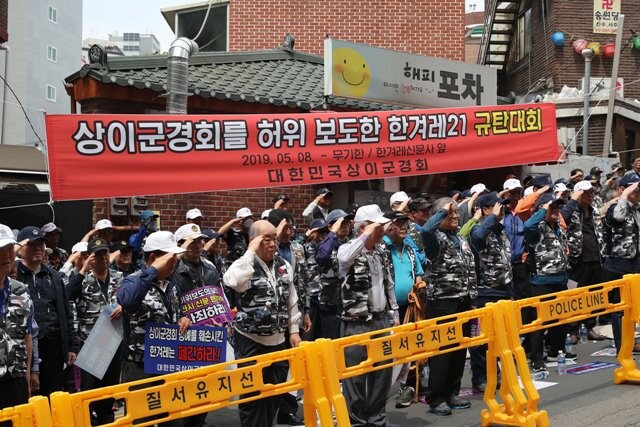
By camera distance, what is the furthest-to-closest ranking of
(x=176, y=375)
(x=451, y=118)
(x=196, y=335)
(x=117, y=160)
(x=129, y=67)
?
1. (x=129, y=67)
2. (x=451, y=118)
3. (x=117, y=160)
4. (x=196, y=335)
5. (x=176, y=375)

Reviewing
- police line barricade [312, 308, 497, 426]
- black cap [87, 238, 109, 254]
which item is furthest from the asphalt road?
black cap [87, 238, 109, 254]

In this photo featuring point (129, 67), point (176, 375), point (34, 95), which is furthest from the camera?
point (34, 95)

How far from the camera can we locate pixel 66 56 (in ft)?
151

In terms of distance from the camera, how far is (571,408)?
7.67 metres

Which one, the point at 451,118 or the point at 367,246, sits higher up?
the point at 451,118

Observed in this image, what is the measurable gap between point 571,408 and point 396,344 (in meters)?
2.25

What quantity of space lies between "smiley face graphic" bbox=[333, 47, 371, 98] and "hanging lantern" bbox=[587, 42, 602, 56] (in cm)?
1161

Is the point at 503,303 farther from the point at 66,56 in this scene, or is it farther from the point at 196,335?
the point at 66,56

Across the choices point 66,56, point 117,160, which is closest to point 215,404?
point 117,160

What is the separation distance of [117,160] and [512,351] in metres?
4.15

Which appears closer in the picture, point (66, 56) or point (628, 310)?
point (628, 310)

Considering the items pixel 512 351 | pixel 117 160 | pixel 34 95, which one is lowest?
pixel 512 351

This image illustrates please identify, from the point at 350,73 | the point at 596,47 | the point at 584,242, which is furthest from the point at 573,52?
the point at 584,242

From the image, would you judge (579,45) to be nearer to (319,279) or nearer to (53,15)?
(319,279)
